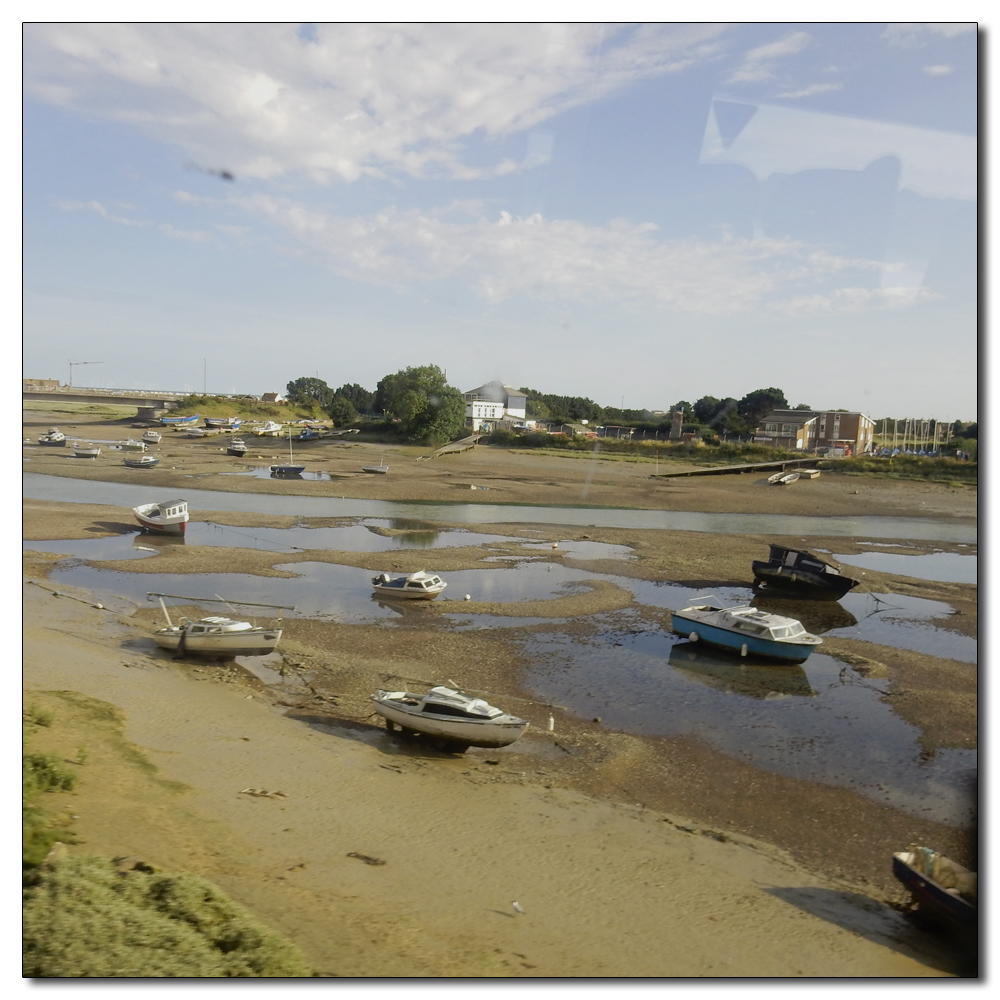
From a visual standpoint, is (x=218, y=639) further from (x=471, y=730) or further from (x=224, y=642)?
(x=471, y=730)

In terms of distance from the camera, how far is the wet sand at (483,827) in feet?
17.8

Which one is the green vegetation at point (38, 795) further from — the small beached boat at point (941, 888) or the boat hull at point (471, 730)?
the small beached boat at point (941, 888)

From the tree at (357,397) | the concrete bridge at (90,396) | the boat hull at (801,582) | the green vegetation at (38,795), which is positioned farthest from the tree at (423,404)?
the green vegetation at (38,795)

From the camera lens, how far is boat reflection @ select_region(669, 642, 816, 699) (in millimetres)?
11453

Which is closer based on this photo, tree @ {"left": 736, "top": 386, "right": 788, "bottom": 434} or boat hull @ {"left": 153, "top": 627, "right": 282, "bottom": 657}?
boat hull @ {"left": 153, "top": 627, "right": 282, "bottom": 657}

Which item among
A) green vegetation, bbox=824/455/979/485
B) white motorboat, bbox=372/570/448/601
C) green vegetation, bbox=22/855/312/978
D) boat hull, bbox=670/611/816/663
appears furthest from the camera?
white motorboat, bbox=372/570/448/601

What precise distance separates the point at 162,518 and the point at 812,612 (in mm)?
15655

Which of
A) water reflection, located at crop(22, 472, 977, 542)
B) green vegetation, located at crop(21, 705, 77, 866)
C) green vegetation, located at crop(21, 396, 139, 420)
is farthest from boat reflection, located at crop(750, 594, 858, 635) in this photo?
green vegetation, located at crop(21, 396, 139, 420)

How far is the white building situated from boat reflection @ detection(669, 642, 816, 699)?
9562 mm

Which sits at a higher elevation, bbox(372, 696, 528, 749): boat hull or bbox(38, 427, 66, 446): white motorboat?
bbox(38, 427, 66, 446): white motorboat

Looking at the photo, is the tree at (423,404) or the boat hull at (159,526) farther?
the tree at (423,404)

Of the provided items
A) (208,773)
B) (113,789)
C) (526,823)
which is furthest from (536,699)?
(113,789)

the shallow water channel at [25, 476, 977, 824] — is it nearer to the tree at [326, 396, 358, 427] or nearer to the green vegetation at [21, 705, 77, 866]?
the green vegetation at [21, 705, 77, 866]

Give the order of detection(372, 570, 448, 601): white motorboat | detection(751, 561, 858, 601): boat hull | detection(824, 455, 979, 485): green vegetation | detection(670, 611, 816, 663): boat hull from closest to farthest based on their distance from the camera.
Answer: detection(670, 611, 816, 663): boat hull
detection(824, 455, 979, 485): green vegetation
detection(372, 570, 448, 601): white motorboat
detection(751, 561, 858, 601): boat hull
